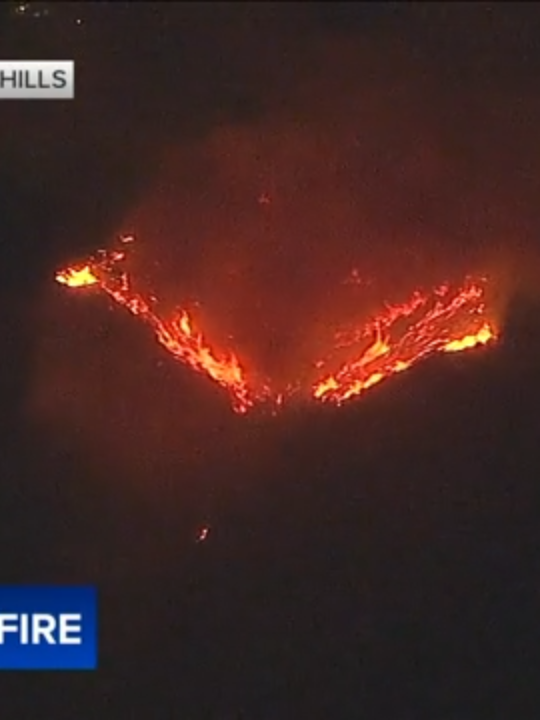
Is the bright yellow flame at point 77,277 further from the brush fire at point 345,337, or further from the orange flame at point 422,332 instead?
the orange flame at point 422,332

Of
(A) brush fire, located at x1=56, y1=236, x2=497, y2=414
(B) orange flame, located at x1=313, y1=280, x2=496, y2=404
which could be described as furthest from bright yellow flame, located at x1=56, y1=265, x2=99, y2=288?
(B) orange flame, located at x1=313, y1=280, x2=496, y2=404

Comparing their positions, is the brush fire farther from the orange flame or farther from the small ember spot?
the small ember spot

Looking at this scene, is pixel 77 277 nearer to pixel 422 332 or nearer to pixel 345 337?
pixel 345 337

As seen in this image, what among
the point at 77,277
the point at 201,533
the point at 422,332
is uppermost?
the point at 77,277

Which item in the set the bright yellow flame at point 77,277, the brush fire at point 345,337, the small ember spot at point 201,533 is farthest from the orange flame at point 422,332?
the bright yellow flame at point 77,277

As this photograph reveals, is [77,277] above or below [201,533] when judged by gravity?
above

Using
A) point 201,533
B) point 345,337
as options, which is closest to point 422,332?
point 345,337

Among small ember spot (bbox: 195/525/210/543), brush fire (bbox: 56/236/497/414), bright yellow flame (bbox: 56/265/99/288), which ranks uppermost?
bright yellow flame (bbox: 56/265/99/288)

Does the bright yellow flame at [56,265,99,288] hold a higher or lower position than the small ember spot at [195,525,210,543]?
higher

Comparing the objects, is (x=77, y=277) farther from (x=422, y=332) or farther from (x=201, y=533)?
(x=422, y=332)
